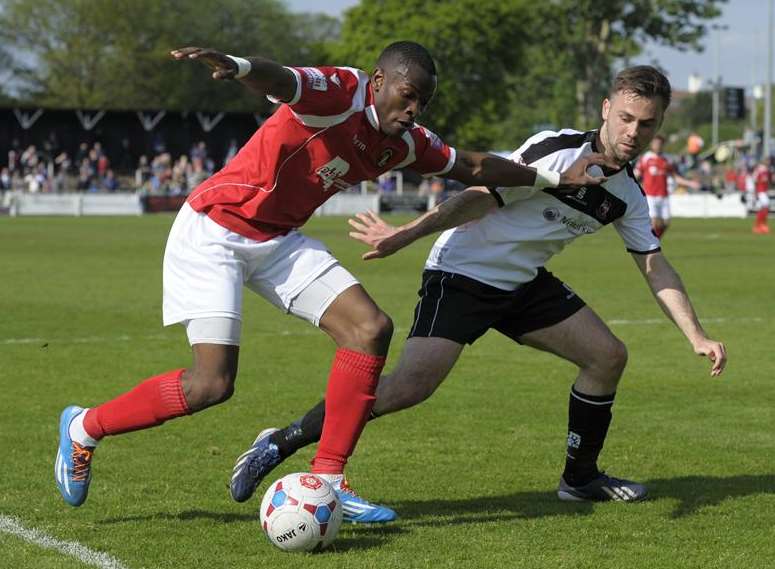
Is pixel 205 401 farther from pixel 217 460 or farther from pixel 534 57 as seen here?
pixel 534 57

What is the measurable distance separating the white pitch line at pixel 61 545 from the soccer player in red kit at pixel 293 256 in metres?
0.26

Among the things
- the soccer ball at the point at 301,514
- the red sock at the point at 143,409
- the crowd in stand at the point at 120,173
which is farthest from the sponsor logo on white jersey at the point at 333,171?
the crowd in stand at the point at 120,173

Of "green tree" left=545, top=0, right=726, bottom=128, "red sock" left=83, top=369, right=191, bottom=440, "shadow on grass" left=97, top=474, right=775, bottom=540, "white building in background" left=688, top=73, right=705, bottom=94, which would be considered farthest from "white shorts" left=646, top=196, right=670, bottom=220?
"white building in background" left=688, top=73, right=705, bottom=94

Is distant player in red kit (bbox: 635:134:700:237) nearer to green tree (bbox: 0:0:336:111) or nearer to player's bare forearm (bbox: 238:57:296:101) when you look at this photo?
player's bare forearm (bbox: 238:57:296:101)

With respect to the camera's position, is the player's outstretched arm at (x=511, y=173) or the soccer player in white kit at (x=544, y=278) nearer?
the player's outstretched arm at (x=511, y=173)

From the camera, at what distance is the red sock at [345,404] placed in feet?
19.2

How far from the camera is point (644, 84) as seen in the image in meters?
6.17

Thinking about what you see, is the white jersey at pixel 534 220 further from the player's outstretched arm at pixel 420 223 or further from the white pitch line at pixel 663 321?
the white pitch line at pixel 663 321

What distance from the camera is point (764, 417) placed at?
8.98 m

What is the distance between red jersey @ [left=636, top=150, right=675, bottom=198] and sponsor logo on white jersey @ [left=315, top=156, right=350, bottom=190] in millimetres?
20730

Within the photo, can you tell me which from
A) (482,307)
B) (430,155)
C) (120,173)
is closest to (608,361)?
(482,307)

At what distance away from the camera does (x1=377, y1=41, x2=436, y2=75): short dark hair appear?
5598 mm

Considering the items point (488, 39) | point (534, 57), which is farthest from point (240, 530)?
point (534, 57)

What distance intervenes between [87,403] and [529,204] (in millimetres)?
4112
